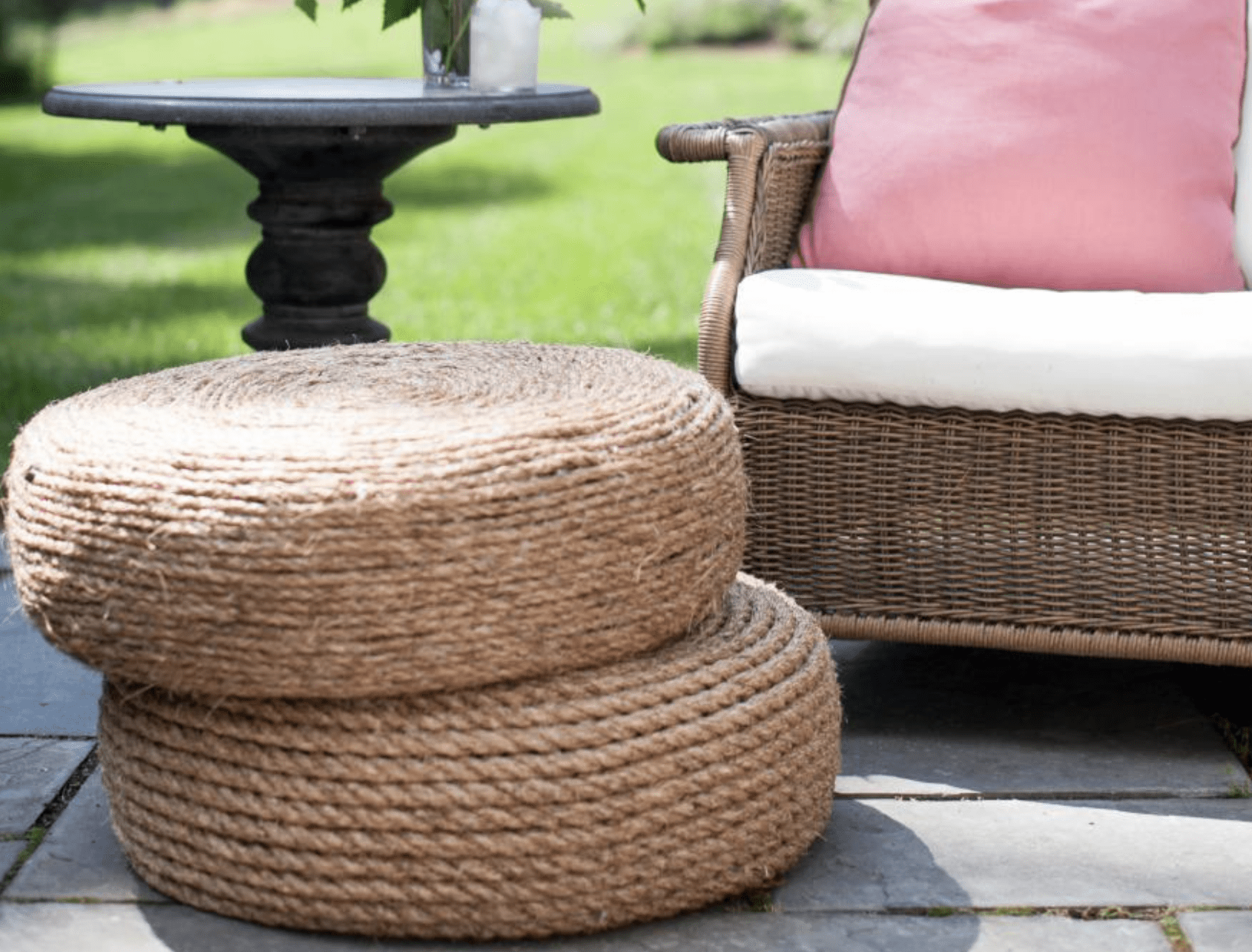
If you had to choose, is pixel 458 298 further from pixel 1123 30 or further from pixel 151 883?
pixel 151 883

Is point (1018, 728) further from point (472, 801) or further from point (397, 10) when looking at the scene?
point (397, 10)

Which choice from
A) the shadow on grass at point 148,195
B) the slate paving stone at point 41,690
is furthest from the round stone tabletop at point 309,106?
the shadow on grass at point 148,195

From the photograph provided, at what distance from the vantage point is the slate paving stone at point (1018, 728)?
218 cm

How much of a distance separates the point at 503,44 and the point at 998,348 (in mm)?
1076

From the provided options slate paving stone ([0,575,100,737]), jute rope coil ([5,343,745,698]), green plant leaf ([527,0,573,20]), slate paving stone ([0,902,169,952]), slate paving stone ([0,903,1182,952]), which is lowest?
slate paving stone ([0,575,100,737])

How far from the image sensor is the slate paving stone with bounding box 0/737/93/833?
2.07 metres

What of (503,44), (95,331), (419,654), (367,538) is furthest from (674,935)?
(95,331)

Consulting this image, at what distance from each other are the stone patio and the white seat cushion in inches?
16.6

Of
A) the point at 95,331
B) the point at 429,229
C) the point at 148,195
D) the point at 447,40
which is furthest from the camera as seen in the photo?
the point at 148,195

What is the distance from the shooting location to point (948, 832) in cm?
204

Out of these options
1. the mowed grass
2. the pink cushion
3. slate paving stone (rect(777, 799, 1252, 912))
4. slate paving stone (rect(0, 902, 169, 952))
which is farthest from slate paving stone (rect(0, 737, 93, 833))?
the mowed grass

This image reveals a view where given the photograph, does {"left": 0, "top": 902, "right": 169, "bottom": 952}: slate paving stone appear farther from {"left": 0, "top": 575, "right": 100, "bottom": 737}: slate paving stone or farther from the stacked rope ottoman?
{"left": 0, "top": 575, "right": 100, "bottom": 737}: slate paving stone

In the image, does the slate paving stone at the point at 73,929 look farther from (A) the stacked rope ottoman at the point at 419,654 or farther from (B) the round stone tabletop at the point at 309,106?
(B) the round stone tabletop at the point at 309,106

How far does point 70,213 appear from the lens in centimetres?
737
